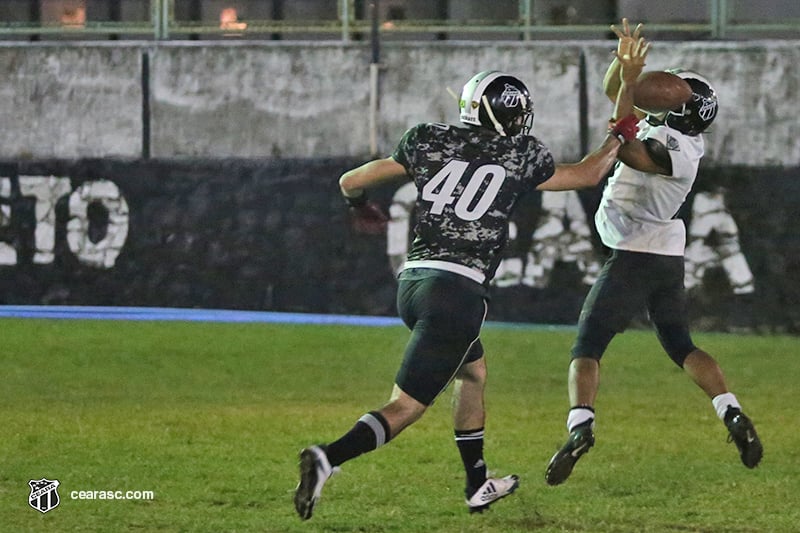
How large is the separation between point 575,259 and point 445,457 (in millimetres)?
7275

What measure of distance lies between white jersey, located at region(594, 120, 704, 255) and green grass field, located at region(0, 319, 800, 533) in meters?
1.26

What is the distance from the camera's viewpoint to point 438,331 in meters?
6.42

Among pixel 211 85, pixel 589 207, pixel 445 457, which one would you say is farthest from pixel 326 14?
pixel 445 457

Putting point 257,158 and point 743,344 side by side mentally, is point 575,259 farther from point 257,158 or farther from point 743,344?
point 257,158

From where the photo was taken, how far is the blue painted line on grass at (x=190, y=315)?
15.6 meters

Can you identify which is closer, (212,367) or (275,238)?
(212,367)

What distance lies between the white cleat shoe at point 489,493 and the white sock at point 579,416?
1.38 feet

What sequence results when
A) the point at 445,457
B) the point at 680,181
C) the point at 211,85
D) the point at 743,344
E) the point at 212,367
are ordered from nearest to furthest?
the point at 680,181 → the point at 445,457 → the point at 212,367 → the point at 743,344 → the point at 211,85

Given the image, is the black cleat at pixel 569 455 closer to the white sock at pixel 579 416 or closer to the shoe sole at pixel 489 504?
the white sock at pixel 579 416

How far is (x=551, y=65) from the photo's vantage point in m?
16.1

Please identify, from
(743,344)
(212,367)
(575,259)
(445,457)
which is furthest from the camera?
(575,259)

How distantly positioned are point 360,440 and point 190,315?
9962 mm

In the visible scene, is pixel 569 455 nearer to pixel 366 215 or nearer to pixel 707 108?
pixel 366 215

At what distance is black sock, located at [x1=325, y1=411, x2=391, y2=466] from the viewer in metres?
6.26
